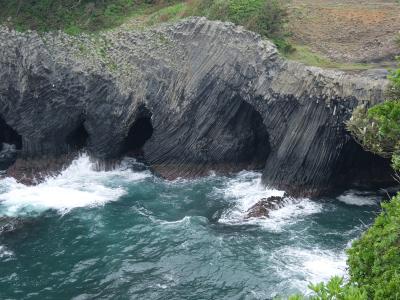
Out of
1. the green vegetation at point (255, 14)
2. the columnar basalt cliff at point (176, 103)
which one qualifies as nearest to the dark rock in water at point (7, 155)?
the columnar basalt cliff at point (176, 103)

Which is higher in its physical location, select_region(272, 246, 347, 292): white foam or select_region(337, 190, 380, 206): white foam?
select_region(337, 190, 380, 206): white foam

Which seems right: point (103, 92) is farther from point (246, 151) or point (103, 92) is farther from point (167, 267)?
point (167, 267)

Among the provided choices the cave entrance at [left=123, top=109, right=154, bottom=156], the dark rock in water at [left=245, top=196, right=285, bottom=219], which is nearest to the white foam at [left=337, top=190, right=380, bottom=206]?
the dark rock in water at [left=245, top=196, right=285, bottom=219]

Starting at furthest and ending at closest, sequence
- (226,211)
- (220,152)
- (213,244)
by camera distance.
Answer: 1. (220,152)
2. (226,211)
3. (213,244)

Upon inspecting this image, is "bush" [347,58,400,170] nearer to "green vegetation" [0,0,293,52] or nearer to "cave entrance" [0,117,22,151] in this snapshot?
A: "green vegetation" [0,0,293,52]

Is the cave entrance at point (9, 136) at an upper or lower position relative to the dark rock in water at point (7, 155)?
upper

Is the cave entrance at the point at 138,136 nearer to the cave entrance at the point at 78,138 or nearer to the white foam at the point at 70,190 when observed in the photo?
the white foam at the point at 70,190

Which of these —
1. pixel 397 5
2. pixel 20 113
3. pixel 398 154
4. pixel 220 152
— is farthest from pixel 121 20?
pixel 398 154
